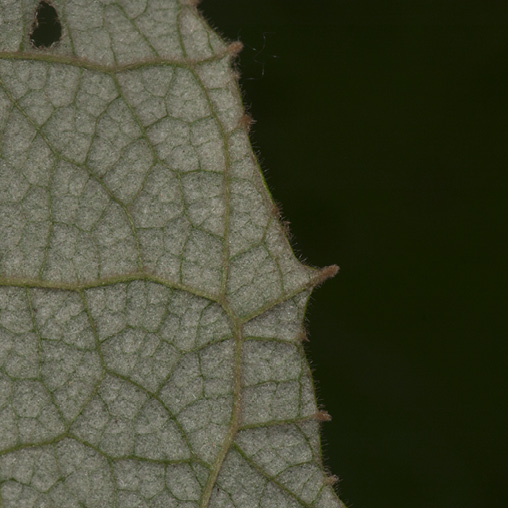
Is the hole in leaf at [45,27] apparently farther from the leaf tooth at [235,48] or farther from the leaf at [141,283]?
the leaf tooth at [235,48]

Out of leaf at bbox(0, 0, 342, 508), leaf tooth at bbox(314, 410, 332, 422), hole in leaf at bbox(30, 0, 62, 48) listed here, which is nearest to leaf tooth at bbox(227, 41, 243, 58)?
leaf at bbox(0, 0, 342, 508)

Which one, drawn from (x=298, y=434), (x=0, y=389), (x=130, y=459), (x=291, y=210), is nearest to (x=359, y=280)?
(x=291, y=210)

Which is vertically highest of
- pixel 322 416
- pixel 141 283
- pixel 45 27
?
pixel 45 27

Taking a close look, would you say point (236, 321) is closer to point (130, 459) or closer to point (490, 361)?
point (130, 459)

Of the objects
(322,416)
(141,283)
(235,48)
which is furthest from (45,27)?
(322,416)

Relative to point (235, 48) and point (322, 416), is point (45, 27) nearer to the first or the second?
point (235, 48)

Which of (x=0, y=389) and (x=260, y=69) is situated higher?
(x=260, y=69)
